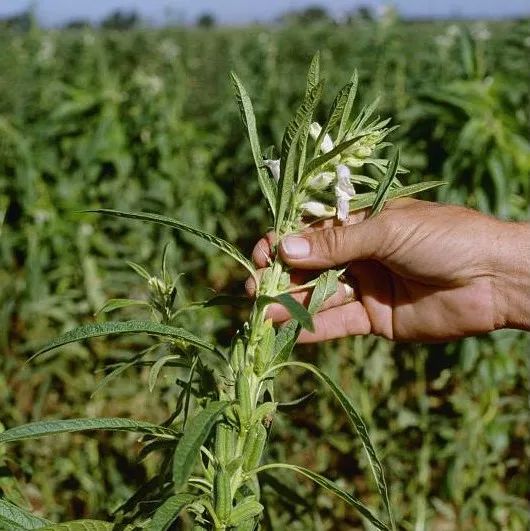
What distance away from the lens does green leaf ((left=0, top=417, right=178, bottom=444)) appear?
100cm

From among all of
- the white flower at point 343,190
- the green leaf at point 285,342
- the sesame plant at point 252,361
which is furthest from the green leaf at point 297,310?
the white flower at point 343,190

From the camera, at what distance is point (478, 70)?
3.33 metres

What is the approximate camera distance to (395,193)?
3.92ft

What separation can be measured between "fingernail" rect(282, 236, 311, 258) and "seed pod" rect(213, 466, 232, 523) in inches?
13.0

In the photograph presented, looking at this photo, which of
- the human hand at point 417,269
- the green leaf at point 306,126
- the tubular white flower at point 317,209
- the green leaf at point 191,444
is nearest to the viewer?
the green leaf at point 191,444

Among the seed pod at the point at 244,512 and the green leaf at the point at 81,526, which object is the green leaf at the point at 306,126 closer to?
the seed pod at the point at 244,512

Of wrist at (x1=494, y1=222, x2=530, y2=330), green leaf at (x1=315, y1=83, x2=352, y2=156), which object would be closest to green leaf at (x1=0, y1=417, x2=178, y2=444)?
green leaf at (x1=315, y1=83, x2=352, y2=156)

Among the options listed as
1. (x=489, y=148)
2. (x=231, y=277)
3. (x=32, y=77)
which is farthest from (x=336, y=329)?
(x=32, y=77)

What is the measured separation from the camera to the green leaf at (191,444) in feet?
2.81

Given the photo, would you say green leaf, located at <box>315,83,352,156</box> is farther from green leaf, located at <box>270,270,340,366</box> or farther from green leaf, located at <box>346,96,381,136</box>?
green leaf, located at <box>270,270,340,366</box>

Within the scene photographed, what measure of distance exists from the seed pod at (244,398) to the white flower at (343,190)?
11.4 inches

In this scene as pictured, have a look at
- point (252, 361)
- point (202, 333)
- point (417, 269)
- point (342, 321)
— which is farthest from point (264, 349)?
point (202, 333)

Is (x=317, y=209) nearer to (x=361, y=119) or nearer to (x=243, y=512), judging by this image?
(x=361, y=119)

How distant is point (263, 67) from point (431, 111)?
167 inches
